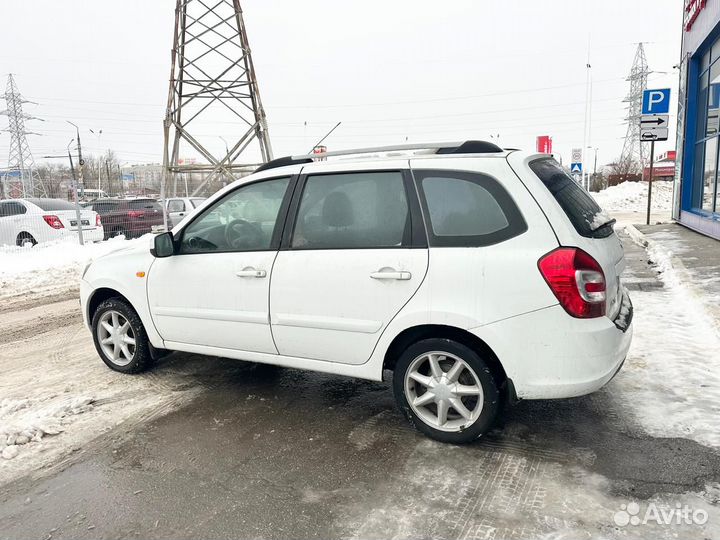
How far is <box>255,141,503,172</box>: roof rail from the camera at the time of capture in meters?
3.48

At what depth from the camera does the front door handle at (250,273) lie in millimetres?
3865

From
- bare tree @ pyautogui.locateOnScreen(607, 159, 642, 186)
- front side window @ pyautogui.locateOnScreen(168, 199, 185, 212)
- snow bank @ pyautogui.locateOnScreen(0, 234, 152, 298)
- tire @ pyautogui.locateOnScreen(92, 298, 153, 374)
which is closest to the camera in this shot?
tire @ pyautogui.locateOnScreen(92, 298, 153, 374)

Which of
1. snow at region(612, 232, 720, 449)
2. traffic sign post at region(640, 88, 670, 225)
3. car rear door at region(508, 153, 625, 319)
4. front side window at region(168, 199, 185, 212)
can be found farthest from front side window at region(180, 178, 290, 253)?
front side window at region(168, 199, 185, 212)

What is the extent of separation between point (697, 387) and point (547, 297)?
6.22ft

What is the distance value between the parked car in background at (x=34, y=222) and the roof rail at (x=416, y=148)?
12.0 metres

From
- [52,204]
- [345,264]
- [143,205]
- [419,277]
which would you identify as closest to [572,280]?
[419,277]

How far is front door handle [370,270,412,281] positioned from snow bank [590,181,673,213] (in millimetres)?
30431

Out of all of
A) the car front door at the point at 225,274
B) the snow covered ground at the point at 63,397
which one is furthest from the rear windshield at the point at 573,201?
the snow covered ground at the point at 63,397

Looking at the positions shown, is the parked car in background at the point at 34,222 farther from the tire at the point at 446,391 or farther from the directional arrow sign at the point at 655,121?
the directional arrow sign at the point at 655,121

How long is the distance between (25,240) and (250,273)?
1255cm

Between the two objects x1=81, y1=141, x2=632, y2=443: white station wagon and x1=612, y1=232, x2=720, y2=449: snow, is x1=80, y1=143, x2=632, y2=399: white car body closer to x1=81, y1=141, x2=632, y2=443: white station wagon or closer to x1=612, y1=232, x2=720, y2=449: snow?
x1=81, y1=141, x2=632, y2=443: white station wagon

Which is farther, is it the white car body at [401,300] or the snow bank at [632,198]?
the snow bank at [632,198]

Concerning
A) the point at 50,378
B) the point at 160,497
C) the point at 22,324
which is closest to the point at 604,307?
the point at 160,497

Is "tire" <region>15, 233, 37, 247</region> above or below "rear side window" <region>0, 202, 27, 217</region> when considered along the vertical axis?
below
